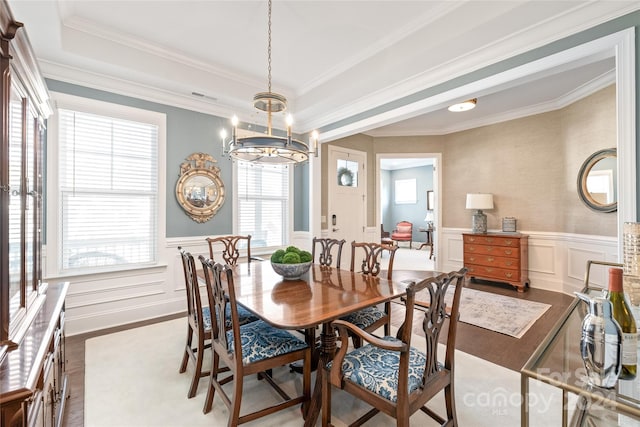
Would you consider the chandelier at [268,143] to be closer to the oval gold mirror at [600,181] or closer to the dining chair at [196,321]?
the dining chair at [196,321]

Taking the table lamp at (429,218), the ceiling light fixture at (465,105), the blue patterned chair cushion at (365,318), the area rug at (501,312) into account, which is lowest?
the area rug at (501,312)

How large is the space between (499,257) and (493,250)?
0.14 meters

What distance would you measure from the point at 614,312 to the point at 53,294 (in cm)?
287

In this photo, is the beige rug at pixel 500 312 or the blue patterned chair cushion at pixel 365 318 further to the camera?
the beige rug at pixel 500 312

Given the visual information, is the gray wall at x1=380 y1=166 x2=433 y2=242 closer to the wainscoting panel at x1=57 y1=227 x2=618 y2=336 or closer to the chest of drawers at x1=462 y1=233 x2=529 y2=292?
the chest of drawers at x1=462 y1=233 x2=529 y2=292

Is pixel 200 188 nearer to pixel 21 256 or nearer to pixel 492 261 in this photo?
pixel 21 256

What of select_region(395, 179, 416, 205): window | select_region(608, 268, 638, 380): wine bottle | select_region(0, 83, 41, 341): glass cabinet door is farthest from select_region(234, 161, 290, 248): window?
select_region(395, 179, 416, 205): window

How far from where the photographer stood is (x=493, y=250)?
4.95 m

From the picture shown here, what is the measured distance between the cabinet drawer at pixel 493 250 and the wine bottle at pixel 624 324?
4.15 metres

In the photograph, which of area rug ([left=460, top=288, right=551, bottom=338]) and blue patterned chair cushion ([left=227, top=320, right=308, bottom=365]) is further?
area rug ([left=460, top=288, right=551, bottom=338])

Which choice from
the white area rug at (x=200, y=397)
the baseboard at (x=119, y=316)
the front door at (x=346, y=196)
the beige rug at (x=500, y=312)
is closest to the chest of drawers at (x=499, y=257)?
the beige rug at (x=500, y=312)

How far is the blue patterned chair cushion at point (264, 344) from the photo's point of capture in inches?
68.2

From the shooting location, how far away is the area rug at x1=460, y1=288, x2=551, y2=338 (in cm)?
330

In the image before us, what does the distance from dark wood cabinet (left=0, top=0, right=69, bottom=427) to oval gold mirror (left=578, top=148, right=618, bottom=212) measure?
553 centimetres
